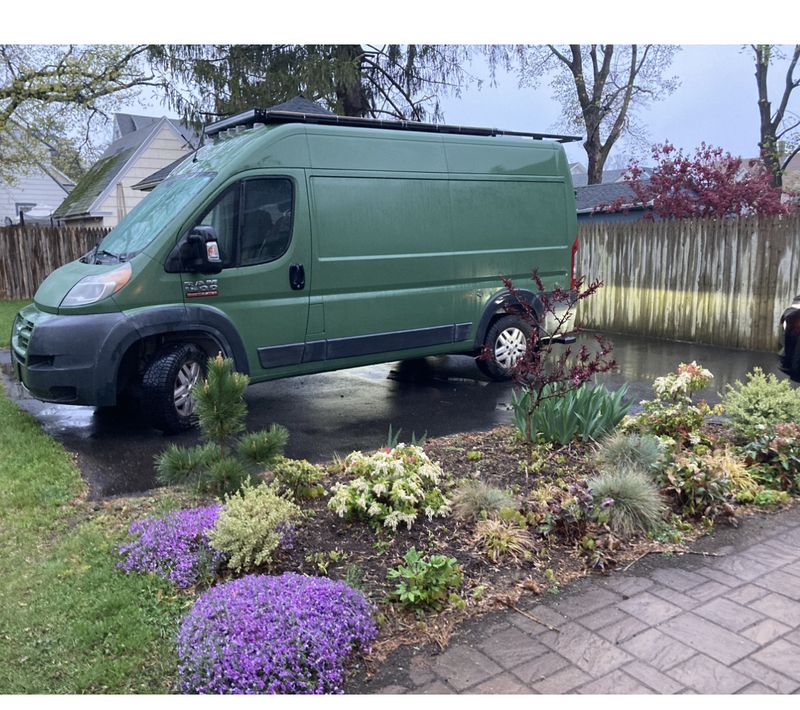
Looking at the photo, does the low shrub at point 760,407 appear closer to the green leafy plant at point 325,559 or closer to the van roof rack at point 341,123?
the green leafy plant at point 325,559

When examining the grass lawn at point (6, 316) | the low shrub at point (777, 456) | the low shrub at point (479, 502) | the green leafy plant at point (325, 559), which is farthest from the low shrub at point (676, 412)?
the grass lawn at point (6, 316)

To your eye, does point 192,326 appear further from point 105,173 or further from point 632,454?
point 105,173

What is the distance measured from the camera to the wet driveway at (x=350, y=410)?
595 cm

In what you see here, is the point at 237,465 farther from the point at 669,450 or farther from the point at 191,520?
the point at 669,450

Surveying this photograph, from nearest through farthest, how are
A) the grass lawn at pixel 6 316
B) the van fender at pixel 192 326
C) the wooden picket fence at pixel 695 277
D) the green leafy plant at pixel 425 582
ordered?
the green leafy plant at pixel 425 582
the van fender at pixel 192 326
the wooden picket fence at pixel 695 277
the grass lawn at pixel 6 316

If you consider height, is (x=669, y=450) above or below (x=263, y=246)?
below

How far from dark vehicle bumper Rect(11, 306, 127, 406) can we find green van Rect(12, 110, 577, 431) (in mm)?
12

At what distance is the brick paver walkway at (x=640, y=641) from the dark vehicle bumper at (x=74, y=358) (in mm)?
4133

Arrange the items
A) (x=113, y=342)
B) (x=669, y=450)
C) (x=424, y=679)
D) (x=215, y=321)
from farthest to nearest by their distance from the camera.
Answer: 1. (x=215, y=321)
2. (x=113, y=342)
3. (x=669, y=450)
4. (x=424, y=679)

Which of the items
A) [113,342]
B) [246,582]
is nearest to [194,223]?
[113,342]

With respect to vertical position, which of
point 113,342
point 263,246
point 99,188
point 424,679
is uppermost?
point 99,188

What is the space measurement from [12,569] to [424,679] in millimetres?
2245

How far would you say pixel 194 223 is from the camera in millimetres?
6422

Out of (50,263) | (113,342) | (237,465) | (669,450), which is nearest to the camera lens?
(237,465)
